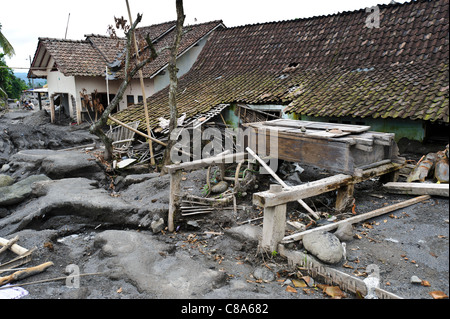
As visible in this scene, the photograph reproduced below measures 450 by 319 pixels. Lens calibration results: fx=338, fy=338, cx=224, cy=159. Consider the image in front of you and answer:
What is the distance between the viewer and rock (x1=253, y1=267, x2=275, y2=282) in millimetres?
4500

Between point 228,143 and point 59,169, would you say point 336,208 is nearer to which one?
point 228,143

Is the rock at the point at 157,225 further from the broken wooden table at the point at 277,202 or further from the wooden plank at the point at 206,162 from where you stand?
the broken wooden table at the point at 277,202

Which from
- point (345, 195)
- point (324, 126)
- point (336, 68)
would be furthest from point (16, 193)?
point (336, 68)

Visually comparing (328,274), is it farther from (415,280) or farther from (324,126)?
(324,126)

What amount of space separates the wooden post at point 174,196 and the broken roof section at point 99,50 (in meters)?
9.66

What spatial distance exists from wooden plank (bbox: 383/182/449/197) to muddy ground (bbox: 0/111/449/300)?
5.0 inches

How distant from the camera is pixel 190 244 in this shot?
607cm

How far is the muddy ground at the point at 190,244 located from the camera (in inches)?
162

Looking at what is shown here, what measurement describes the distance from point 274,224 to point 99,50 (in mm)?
16770

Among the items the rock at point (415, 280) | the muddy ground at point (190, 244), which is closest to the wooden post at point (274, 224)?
the muddy ground at point (190, 244)

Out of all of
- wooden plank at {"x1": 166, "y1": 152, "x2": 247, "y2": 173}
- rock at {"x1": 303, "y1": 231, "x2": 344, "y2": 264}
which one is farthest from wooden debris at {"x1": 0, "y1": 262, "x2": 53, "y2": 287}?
rock at {"x1": 303, "y1": 231, "x2": 344, "y2": 264}

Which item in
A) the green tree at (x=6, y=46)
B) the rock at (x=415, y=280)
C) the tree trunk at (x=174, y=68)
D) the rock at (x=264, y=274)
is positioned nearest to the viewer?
the rock at (x=415, y=280)

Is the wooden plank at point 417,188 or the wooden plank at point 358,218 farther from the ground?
the wooden plank at point 417,188
